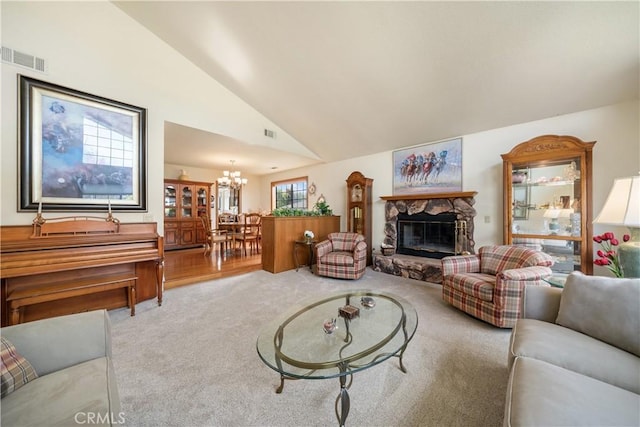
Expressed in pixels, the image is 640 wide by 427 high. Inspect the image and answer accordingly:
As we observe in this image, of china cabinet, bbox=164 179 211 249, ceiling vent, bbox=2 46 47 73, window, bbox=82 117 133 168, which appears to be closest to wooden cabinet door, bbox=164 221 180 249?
china cabinet, bbox=164 179 211 249

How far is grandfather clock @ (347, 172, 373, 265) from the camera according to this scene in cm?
494

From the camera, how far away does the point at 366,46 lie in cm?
271

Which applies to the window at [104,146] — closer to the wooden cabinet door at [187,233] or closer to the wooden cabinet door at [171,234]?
the wooden cabinet door at [171,234]

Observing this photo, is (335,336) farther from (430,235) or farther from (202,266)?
(202,266)

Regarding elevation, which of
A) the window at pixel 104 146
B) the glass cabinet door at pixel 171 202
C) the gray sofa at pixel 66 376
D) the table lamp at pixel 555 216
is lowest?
the gray sofa at pixel 66 376

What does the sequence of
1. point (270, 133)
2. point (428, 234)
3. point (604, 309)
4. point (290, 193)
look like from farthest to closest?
point (290, 193) → point (270, 133) → point (428, 234) → point (604, 309)

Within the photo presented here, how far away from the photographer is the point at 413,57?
2.71 meters

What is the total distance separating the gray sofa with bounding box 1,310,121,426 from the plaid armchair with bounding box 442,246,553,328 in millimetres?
2869

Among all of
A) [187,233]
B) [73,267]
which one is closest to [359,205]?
[73,267]

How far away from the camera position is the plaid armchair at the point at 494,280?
7.23 feet

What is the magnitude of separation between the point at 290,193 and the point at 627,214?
21.7 ft

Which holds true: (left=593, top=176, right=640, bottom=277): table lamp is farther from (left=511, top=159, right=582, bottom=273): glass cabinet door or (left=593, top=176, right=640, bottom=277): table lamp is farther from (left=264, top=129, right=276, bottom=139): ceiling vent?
(left=264, top=129, right=276, bottom=139): ceiling vent

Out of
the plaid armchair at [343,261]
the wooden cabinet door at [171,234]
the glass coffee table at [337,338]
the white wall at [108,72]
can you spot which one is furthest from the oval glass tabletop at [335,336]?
the wooden cabinet door at [171,234]

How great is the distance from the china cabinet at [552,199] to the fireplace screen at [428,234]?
891 millimetres
